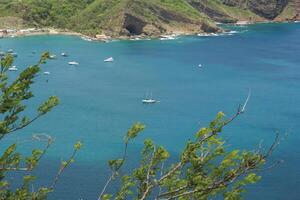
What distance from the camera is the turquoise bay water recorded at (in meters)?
43.7

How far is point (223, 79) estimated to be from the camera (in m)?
82.2

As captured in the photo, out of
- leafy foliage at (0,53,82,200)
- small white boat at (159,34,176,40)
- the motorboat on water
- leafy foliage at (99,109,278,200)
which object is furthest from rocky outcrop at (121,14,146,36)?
leafy foliage at (99,109,278,200)

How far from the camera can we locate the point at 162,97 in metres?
69.3

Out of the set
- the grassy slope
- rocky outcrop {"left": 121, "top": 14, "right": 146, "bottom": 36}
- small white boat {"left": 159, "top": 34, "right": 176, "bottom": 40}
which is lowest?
the grassy slope

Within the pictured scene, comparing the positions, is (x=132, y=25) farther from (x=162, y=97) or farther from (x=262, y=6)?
(x=262, y=6)

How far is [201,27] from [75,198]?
330ft

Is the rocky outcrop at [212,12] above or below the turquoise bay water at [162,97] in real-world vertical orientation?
below

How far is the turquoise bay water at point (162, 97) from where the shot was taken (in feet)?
143

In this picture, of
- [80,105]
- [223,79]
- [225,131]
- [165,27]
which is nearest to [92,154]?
[225,131]

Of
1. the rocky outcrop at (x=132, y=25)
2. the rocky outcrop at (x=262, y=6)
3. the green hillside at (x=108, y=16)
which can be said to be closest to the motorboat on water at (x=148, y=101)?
the green hillside at (x=108, y=16)

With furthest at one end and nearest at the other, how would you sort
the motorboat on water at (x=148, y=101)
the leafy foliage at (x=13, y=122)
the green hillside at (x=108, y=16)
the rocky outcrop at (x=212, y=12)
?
1. the rocky outcrop at (x=212, y=12)
2. the green hillside at (x=108, y=16)
3. the motorboat on water at (x=148, y=101)
4. the leafy foliage at (x=13, y=122)

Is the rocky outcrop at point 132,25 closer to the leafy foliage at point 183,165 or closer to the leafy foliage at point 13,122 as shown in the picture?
the leafy foliage at point 13,122

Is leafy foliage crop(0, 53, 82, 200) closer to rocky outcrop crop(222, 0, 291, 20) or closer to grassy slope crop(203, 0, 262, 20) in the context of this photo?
grassy slope crop(203, 0, 262, 20)

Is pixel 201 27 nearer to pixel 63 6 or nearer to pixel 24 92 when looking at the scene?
pixel 63 6
